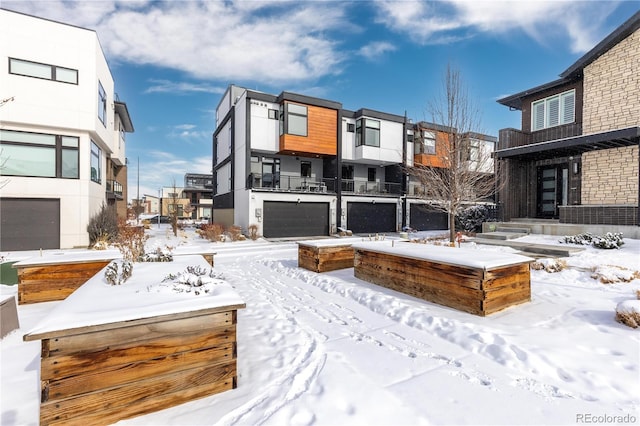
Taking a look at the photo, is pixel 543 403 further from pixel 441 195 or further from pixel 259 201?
pixel 259 201

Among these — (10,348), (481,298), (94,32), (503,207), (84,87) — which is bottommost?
(10,348)

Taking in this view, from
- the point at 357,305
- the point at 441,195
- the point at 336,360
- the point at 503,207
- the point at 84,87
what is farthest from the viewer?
the point at 503,207

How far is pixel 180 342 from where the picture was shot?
9.13 feet

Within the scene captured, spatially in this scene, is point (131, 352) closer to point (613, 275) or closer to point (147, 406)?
point (147, 406)

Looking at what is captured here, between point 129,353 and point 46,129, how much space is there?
16.9 meters

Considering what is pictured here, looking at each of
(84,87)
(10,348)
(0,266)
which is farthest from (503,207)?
(84,87)

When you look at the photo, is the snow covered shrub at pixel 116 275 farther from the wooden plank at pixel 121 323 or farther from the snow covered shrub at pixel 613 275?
the snow covered shrub at pixel 613 275

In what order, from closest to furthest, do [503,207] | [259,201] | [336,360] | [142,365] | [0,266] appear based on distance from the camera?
[142,365]
[336,360]
[0,266]
[503,207]
[259,201]

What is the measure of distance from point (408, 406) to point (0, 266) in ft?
38.7

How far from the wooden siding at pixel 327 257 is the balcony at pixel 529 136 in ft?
40.1

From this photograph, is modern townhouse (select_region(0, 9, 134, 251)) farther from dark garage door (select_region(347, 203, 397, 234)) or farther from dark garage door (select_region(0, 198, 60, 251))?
dark garage door (select_region(347, 203, 397, 234))

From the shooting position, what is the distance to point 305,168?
72.9ft

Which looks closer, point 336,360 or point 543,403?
point 543,403

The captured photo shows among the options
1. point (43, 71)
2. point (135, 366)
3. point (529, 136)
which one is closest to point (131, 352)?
point (135, 366)
